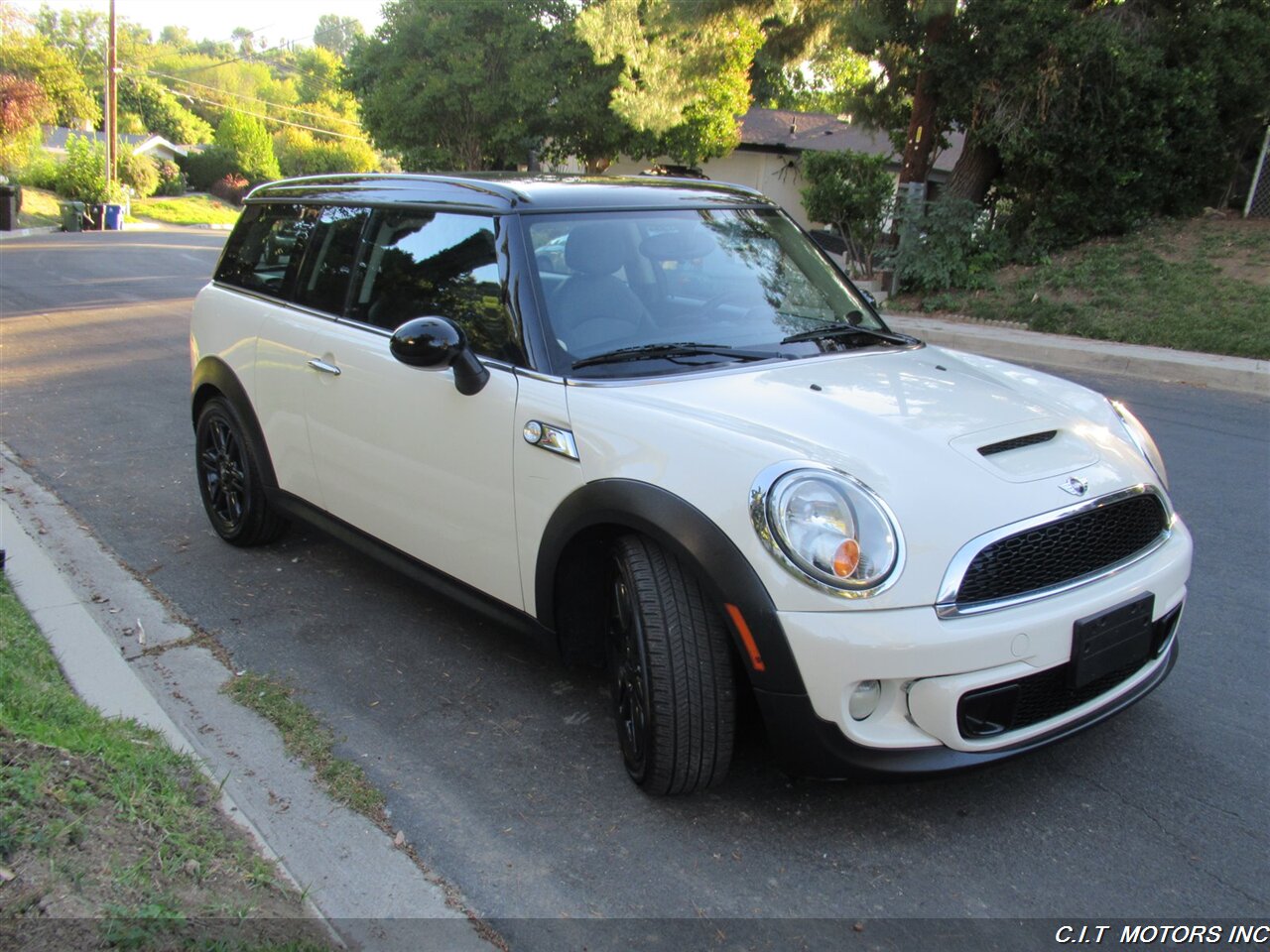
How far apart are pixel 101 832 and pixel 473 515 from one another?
1429 millimetres

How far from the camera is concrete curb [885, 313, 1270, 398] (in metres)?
9.84

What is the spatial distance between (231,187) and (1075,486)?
61.5 metres

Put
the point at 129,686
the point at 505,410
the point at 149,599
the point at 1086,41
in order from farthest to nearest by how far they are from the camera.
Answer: the point at 1086,41, the point at 149,599, the point at 129,686, the point at 505,410

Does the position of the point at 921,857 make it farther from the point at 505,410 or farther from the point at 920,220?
the point at 920,220

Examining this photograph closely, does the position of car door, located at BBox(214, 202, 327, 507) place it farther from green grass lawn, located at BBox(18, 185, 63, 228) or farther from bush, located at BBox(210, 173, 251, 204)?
bush, located at BBox(210, 173, 251, 204)

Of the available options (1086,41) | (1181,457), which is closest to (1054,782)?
(1181,457)

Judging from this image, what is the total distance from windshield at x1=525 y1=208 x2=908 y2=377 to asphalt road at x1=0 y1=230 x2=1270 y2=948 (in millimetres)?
1191

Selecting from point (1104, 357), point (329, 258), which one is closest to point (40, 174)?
point (1104, 357)

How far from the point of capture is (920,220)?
49.5ft

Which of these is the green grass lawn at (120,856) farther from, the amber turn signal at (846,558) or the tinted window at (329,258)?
the tinted window at (329,258)

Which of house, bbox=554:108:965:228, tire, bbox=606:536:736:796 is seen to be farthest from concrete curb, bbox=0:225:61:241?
tire, bbox=606:536:736:796

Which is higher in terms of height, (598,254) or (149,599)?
(598,254)

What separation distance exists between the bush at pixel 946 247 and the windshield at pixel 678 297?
1145cm

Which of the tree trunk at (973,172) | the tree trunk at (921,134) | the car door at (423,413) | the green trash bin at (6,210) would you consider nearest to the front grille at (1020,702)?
the car door at (423,413)
